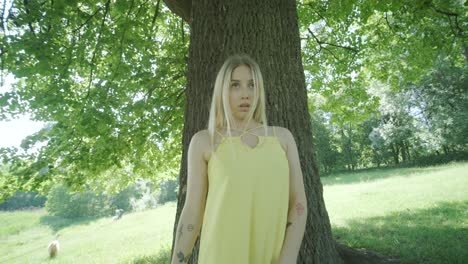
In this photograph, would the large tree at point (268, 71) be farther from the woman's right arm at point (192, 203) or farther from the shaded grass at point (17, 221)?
the shaded grass at point (17, 221)

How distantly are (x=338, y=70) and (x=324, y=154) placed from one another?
41404mm

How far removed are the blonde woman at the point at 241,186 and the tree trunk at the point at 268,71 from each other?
129 centimetres

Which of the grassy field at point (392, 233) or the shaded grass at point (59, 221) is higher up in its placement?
the grassy field at point (392, 233)

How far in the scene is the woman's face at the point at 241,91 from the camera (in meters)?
2.16

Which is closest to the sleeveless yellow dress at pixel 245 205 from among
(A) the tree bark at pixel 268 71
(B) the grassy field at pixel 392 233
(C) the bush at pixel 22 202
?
(A) the tree bark at pixel 268 71

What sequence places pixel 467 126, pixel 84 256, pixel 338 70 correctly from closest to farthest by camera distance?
pixel 338 70 < pixel 84 256 < pixel 467 126

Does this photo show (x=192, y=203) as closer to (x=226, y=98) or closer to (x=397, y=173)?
(x=226, y=98)

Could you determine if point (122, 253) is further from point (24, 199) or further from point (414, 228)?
point (24, 199)

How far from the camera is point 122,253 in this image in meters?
12.1

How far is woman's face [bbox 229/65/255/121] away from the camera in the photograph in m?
2.16

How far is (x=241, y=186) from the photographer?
1.99 metres

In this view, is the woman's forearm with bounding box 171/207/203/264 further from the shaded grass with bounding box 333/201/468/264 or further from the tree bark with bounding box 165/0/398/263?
the shaded grass with bounding box 333/201/468/264

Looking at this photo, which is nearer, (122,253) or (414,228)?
(414,228)

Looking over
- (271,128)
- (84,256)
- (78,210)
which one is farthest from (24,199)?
(271,128)
